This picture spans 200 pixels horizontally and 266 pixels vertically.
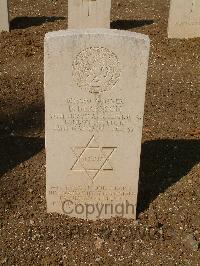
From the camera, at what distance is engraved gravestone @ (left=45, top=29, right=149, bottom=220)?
3.74m

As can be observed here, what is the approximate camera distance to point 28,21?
10273 millimetres

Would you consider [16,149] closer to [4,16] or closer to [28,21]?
[4,16]

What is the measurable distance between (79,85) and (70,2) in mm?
5688

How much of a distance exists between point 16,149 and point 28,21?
5.36 m

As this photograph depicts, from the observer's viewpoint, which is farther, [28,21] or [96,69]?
[28,21]

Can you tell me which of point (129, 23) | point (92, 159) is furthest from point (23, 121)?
point (129, 23)

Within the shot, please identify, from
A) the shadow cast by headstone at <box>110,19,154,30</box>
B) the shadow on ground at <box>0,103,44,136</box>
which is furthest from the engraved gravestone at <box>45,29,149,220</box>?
the shadow cast by headstone at <box>110,19,154,30</box>

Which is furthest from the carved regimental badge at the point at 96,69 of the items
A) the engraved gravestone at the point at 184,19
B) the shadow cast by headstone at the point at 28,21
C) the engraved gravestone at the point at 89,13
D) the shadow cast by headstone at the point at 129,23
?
the shadow cast by headstone at the point at 129,23

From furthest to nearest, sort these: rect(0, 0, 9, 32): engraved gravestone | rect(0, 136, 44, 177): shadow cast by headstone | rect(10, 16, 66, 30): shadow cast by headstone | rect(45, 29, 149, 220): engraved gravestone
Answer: rect(10, 16, 66, 30): shadow cast by headstone → rect(0, 0, 9, 32): engraved gravestone → rect(0, 136, 44, 177): shadow cast by headstone → rect(45, 29, 149, 220): engraved gravestone

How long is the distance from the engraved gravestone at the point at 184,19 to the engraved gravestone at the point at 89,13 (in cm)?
128

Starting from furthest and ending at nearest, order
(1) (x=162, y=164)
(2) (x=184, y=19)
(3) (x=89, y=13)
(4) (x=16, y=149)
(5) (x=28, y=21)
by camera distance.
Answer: (5) (x=28, y=21), (2) (x=184, y=19), (3) (x=89, y=13), (4) (x=16, y=149), (1) (x=162, y=164)

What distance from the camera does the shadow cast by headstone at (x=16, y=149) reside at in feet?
17.5

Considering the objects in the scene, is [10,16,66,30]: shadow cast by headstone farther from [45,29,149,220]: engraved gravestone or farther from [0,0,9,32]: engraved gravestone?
[45,29,149,220]: engraved gravestone

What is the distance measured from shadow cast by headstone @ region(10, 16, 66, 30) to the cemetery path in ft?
4.29
